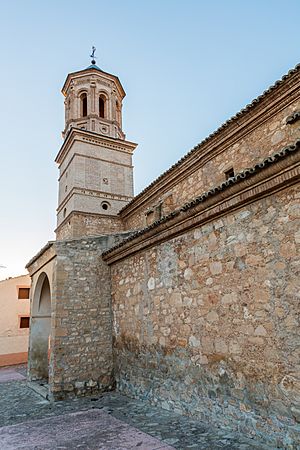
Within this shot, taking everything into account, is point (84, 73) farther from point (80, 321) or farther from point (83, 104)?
point (80, 321)

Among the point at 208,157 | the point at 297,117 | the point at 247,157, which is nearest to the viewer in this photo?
the point at 297,117

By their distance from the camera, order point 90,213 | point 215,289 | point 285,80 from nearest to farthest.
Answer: point 215,289 → point 285,80 → point 90,213

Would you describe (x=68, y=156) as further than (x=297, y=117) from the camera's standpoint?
Yes

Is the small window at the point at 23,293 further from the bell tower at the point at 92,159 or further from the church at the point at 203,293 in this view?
the church at the point at 203,293

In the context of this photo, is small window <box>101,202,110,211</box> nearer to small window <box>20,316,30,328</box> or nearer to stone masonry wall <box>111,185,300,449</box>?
small window <box>20,316,30,328</box>

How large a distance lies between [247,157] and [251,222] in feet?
11.6

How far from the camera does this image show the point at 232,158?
7527 millimetres

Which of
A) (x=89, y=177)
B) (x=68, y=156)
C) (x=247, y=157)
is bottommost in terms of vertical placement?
(x=247, y=157)

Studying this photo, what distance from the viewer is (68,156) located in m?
14.6

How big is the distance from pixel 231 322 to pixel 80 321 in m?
4.29

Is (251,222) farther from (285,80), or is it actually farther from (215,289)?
(285,80)

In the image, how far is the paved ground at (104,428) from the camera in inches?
152

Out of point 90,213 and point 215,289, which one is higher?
point 90,213

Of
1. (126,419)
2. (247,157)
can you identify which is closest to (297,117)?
(247,157)
